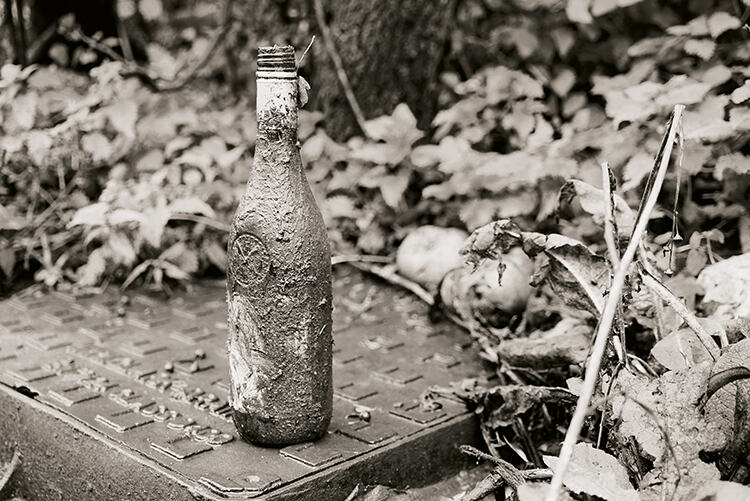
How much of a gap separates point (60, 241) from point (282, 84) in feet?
7.77

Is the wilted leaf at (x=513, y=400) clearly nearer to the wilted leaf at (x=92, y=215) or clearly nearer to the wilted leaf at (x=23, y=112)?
the wilted leaf at (x=92, y=215)

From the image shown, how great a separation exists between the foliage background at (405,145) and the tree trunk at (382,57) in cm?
12

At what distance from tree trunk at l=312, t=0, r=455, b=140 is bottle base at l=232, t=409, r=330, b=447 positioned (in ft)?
7.88

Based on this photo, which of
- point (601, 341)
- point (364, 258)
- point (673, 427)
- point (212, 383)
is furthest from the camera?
point (364, 258)

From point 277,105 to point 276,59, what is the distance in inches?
4.5

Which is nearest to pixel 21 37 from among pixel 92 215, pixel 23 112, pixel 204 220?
pixel 23 112

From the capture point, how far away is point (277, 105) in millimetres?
2070

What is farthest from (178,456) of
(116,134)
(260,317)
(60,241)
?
(116,134)

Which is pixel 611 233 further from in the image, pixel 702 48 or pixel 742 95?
pixel 702 48

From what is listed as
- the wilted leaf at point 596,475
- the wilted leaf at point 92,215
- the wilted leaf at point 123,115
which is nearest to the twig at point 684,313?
the wilted leaf at point 596,475

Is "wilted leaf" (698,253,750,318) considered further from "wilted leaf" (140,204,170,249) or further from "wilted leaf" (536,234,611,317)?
"wilted leaf" (140,204,170,249)

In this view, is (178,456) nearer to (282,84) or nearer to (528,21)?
(282,84)

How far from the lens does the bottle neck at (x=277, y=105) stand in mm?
2053

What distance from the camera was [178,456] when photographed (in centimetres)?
213
